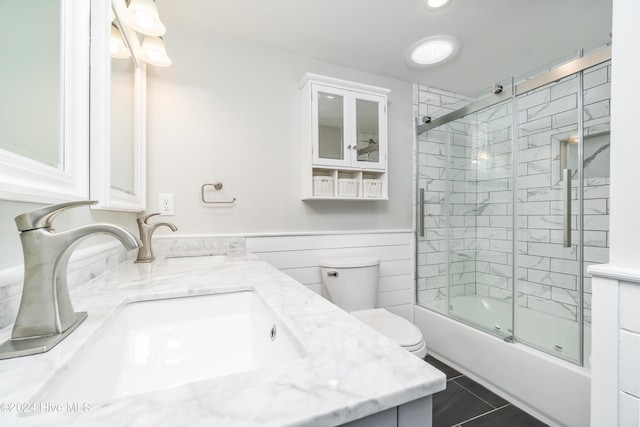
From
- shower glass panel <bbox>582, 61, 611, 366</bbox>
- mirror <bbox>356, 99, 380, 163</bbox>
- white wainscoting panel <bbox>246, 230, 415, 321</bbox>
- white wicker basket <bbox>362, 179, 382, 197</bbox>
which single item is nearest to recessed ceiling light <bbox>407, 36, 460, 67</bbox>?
mirror <bbox>356, 99, 380, 163</bbox>

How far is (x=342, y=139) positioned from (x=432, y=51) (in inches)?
34.3

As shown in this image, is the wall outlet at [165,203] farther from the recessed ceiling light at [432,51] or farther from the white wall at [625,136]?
the white wall at [625,136]

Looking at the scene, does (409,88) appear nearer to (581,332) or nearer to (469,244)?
(469,244)

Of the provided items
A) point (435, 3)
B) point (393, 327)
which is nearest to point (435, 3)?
point (435, 3)

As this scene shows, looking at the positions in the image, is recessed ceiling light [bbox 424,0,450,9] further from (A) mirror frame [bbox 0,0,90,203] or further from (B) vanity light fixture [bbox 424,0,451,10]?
(A) mirror frame [bbox 0,0,90,203]

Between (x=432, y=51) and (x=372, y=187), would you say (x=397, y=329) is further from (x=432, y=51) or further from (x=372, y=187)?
(x=432, y=51)

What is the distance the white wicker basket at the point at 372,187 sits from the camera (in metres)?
1.96

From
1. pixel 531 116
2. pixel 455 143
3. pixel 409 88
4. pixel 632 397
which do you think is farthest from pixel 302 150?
pixel 632 397

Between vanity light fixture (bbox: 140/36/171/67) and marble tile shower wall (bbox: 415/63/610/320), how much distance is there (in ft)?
6.13

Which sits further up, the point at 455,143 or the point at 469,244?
the point at 455,143

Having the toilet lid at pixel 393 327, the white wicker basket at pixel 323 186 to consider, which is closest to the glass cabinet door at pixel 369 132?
the white wicker basket at pixel 323 186

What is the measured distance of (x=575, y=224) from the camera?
5.17ft

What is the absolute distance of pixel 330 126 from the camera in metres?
1.84

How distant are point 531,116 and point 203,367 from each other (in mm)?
2437
